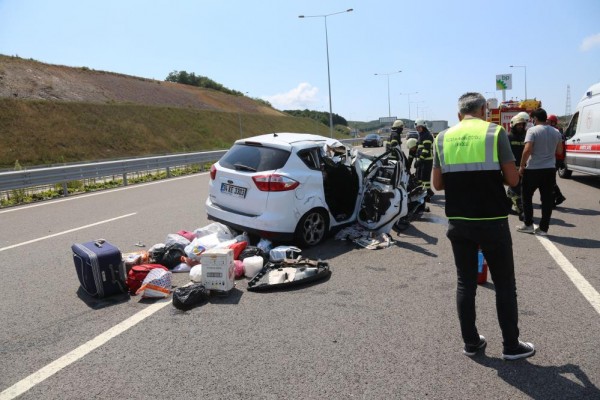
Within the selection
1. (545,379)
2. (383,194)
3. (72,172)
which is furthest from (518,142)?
(72,172)

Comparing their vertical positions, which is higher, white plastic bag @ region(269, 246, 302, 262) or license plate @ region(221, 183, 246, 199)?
license plate @ region(221, 183, 246, 199)

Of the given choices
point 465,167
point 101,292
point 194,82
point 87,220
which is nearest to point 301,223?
point 101,292

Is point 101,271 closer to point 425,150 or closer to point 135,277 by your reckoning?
point 135,277

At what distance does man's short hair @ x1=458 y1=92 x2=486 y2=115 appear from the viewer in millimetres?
3328

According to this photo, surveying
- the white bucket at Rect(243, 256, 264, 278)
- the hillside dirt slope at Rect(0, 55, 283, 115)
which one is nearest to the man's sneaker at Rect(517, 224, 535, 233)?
the white bucket at Rect(243, 256, 264, 278)

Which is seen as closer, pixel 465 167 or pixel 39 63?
pixel 465 167

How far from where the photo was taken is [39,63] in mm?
51125

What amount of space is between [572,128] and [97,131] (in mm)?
39895

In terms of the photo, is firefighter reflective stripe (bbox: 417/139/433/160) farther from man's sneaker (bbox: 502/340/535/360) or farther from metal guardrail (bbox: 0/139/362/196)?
metal guardrail (bbox: 0/139/362/196)

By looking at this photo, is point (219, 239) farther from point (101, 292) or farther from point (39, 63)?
point (39, 63)

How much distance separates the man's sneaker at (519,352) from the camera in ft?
10.8

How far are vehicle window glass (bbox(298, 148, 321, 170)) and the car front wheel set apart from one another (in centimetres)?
67

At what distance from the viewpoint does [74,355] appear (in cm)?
355

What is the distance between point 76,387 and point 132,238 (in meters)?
4.52
